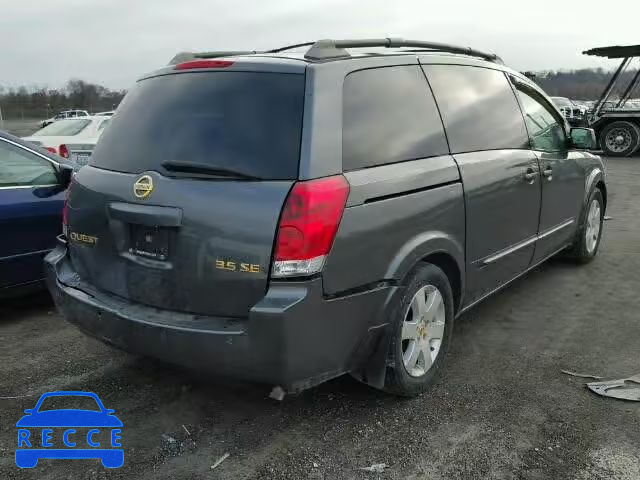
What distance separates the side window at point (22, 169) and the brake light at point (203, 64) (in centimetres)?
202

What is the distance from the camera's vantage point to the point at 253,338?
2477mm

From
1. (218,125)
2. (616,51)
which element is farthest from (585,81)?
(218,125)

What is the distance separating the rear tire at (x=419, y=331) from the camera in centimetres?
292

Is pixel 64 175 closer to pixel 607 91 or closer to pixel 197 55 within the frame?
pixel 197 55

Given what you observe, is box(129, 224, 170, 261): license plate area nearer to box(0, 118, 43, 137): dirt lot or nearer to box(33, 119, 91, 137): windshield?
box(33, 119, 91, 137): windshield

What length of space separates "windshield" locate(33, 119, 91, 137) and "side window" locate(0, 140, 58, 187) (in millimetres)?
6298

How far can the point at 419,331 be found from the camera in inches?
123

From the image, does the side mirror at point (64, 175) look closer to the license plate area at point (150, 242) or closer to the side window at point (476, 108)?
the license plate area at point (150, 242)

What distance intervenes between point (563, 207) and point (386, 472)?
3046mm

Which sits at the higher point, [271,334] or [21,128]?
[271,334]

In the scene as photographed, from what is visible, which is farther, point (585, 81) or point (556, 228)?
point (585, 81)

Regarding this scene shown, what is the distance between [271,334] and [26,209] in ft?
9.15

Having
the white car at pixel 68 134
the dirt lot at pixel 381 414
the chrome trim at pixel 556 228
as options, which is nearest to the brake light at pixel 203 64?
the dirt lot at pixel 381 414

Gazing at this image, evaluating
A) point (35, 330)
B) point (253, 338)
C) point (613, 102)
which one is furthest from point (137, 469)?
point (613, 102)
